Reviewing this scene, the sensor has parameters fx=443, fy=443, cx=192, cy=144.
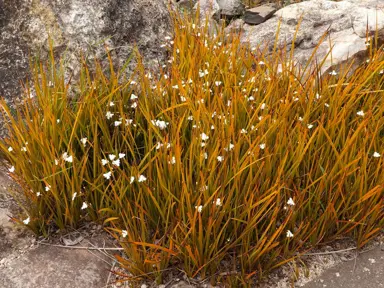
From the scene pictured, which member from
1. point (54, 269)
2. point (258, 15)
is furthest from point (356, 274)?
point (258, 15)

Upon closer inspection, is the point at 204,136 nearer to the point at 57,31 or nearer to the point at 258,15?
the point at 57,31

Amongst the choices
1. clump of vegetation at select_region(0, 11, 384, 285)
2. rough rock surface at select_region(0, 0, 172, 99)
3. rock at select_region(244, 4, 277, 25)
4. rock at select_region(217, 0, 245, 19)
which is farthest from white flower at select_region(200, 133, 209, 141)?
rock at select_region(217, 0, 245, 19)

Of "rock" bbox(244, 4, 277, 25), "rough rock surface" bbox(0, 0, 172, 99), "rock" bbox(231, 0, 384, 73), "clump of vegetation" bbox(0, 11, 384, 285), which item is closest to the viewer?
"clump of vegetation" bbox(0, 11, 384, 285)

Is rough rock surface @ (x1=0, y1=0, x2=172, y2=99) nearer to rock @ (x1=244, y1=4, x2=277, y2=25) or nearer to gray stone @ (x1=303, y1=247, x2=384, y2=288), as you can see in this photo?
→ gray stone @ (x1=303, y1=247, x2=384, y2=288)

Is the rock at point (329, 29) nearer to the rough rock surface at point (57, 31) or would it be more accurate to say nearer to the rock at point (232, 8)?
the rock at point (232, 8)

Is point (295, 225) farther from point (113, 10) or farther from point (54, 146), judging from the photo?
point (113, 10)

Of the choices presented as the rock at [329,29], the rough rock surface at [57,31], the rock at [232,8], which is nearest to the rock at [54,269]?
the rough rock surface at [57,31]

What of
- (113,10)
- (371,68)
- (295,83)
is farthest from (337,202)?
(113,10)

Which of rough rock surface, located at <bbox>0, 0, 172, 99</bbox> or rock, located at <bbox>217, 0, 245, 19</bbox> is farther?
rock, located at <bbox>217, 0, 245, 19</bbox>
